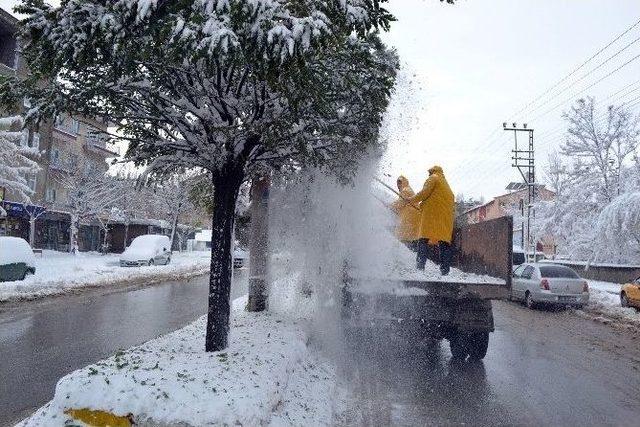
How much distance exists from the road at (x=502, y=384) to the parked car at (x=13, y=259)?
12.3m

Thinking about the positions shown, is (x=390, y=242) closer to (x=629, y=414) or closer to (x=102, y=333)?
(x=629, y=414)

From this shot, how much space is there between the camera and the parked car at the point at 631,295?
14.6 meters

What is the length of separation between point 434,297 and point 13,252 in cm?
1403

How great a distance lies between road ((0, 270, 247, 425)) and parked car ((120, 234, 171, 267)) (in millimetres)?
9572

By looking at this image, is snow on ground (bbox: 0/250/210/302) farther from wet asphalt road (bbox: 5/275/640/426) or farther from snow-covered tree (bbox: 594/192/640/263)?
snow-covered tree (bbox: 594/192/640/263)

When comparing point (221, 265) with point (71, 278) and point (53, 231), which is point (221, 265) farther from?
point (53, 231)

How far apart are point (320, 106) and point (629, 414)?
4.42m

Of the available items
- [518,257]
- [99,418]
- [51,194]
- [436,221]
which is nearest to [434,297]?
[436,221]

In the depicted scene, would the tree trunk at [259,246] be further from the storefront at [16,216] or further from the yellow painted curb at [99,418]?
the storefront at [16,216]

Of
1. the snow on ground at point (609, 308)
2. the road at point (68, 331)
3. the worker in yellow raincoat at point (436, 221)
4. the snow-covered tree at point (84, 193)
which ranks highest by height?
the snow-covered tree at point (84, 193)

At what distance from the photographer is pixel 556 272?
15742mm

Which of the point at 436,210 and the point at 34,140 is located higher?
the point at 34,140

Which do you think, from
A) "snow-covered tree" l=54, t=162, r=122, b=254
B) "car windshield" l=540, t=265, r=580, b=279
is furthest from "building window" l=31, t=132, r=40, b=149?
"car windshield" l=540, t=265, r=580, b=279

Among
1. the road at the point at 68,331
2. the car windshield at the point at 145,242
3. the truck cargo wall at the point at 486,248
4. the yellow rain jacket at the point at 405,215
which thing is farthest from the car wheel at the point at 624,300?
the car windshield at the point at 145,242
